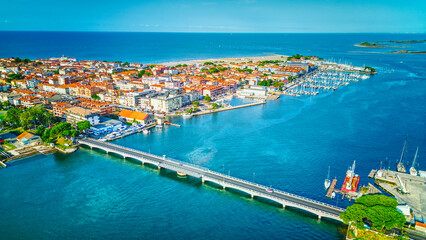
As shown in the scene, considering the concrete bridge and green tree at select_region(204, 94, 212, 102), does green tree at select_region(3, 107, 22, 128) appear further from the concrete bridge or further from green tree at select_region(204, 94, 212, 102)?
green tree at select_region(204, 94, 212, 102)

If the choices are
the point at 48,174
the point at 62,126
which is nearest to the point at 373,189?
the point at 48,174

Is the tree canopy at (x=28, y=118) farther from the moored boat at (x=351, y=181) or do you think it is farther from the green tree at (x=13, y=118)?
the moored boat at (x=351, y=181)

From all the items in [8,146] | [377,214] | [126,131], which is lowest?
[8,146]

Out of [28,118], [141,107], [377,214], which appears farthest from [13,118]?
[377,214]

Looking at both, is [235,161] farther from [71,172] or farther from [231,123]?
[71,172]

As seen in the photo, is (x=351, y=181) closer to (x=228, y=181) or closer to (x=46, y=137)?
(x=228, y=181)

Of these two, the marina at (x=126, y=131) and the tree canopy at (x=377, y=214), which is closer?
the tree canopy at (x=377, y=214)

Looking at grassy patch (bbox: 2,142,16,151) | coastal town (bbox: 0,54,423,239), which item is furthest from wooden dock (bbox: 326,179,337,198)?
grassy patch (bbox: 2,142,16,151)

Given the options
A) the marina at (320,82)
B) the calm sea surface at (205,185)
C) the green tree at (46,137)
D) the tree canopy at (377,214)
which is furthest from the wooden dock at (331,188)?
the marina at (320,82)
